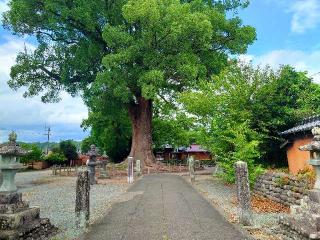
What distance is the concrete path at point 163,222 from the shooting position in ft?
31.1

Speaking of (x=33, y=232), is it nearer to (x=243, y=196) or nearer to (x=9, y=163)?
(x=9, y=163)

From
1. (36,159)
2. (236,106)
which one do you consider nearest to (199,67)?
(236,106)

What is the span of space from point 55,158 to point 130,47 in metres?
27.4

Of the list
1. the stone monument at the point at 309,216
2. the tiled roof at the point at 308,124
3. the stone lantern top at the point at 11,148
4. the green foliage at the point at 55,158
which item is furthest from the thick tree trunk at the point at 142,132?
the stone monument at the point at 309,216

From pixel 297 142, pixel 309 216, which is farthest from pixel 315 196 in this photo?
pixel 297 142

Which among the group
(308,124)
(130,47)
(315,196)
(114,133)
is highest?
(130,47)

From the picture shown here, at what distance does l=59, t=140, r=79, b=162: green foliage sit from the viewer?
54.1 metres

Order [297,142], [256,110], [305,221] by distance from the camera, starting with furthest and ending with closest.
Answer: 1. [256,110]
2. [297,142]
3. [305,221]

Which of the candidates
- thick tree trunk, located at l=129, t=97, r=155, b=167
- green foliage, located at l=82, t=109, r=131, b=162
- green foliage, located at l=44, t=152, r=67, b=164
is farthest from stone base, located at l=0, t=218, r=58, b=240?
green foliage, located at l=44, t=152, r=67, b=164

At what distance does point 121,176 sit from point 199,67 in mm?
11322

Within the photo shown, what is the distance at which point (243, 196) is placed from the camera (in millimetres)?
11125

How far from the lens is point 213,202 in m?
15.3

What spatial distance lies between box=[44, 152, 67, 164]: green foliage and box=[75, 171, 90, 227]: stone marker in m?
41.5

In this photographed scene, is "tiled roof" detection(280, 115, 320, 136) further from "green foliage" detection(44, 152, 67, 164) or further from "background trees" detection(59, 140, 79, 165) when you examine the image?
"background trees" detection(59, 140, 79, 165)
